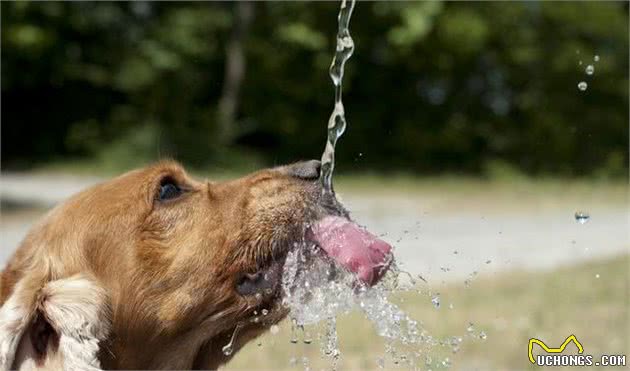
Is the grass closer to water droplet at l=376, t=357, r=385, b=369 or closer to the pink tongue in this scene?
water droplet at l=376, t=357, r=385, b=369

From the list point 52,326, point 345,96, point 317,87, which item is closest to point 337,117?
point 52,326

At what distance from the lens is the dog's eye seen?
3900 mm

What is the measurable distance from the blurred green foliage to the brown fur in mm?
16212

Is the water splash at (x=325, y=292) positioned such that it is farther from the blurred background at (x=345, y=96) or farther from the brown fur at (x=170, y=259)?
the blurred background at (x=345, y=96)

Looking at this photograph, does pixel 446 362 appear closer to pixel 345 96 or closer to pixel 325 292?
pixel 325 292

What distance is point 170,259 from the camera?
3697mm

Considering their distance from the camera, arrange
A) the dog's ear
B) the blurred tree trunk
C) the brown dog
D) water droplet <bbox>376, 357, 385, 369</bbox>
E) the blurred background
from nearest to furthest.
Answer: the dog's ear, the brown dog, water droplet <bbox>376, 357, 385, 369</bbox>, the blurred background, the blurred tree trunk

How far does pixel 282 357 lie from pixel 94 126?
19214 mm

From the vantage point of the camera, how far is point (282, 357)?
6.15 metres

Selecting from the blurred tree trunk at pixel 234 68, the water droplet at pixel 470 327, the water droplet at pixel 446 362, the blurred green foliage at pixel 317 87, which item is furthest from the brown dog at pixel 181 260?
the blurred tree trunk at pixel 234 68

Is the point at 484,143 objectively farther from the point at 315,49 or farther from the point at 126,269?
the point at 126,269

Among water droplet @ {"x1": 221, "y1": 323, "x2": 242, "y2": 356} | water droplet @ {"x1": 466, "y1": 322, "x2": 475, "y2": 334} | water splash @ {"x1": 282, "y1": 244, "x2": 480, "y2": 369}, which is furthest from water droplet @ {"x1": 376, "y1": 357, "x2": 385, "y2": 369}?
water droplet @ {"x1": 221, "y1": 323, "x2": 242, "y2": 356}

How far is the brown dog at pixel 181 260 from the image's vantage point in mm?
3615

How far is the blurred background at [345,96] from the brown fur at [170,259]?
12.3 meters
